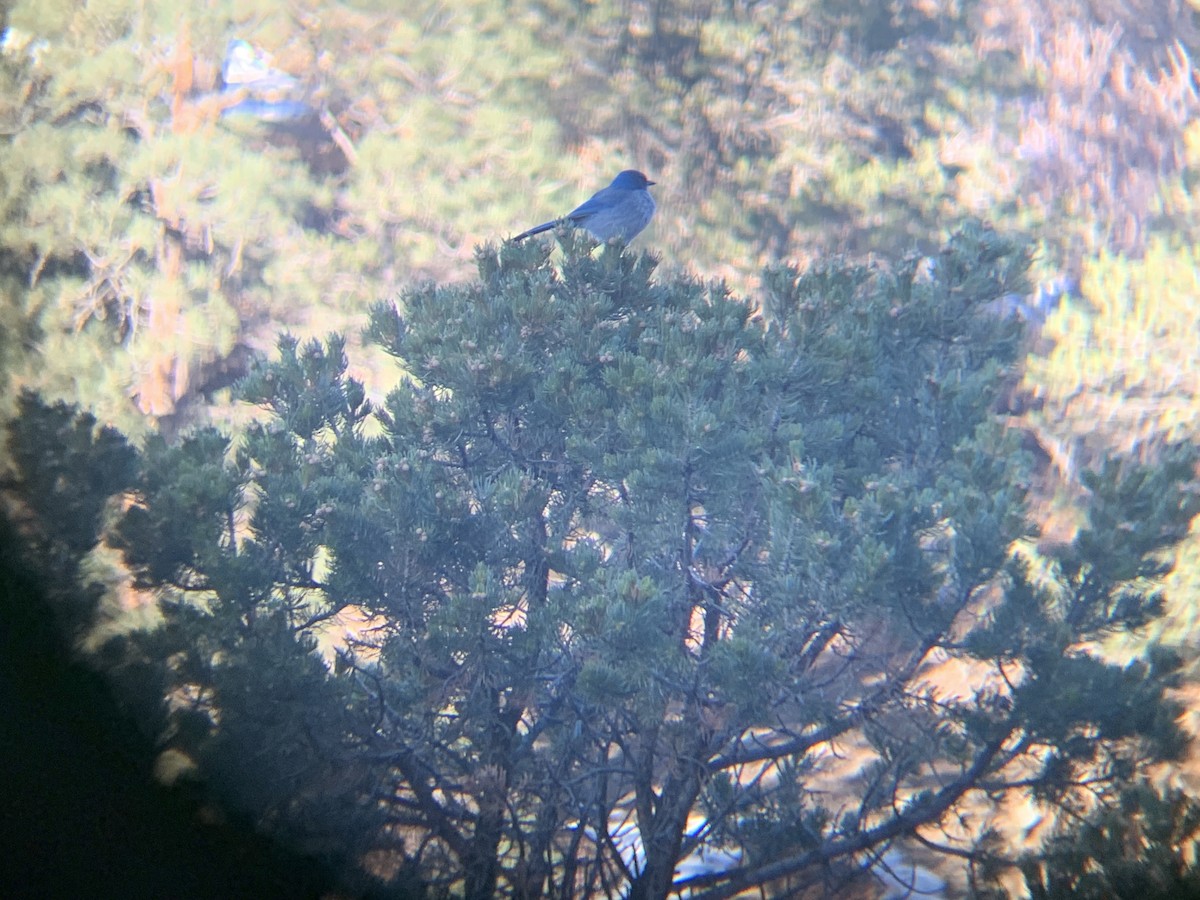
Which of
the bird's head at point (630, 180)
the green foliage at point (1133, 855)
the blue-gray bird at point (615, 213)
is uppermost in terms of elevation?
the bird's head at point (630, 180)

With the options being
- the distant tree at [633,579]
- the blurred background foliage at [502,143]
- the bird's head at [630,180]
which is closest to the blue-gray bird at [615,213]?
the bird's head at [630,180]

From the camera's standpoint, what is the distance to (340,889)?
2396 mm

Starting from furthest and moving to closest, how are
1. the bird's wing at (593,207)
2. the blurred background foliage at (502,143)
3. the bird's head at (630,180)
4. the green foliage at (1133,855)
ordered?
the blurred background foliage at (502,143) < the bird's head at (630,180) < the bird's wing at (593,207) < the green foliage at (1133,855)

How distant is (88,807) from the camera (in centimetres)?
221

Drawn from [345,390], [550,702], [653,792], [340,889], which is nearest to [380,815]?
[340,889]

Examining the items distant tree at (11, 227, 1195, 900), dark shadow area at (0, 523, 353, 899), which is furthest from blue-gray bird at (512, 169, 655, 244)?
dark shadow area at (0, 523, 353, 899)

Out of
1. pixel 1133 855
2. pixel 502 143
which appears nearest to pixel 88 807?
pixel 1133 855

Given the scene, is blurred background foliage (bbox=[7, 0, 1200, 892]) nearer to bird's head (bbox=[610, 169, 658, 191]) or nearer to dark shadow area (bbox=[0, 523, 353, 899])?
bird's head (bbox=[610, 169, 658, 191])

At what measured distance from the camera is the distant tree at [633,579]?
2295 mm

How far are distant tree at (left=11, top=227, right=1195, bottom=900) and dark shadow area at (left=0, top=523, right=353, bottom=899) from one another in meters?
0.11

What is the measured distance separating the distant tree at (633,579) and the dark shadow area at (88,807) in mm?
113

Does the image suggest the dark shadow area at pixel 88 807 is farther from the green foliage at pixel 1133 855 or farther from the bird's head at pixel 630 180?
the bird's head at pixel 630 180

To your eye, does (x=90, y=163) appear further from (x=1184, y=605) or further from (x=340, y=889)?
(x=1184, y=605)

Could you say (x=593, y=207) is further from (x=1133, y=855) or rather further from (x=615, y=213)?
(x=1133, y=855)
